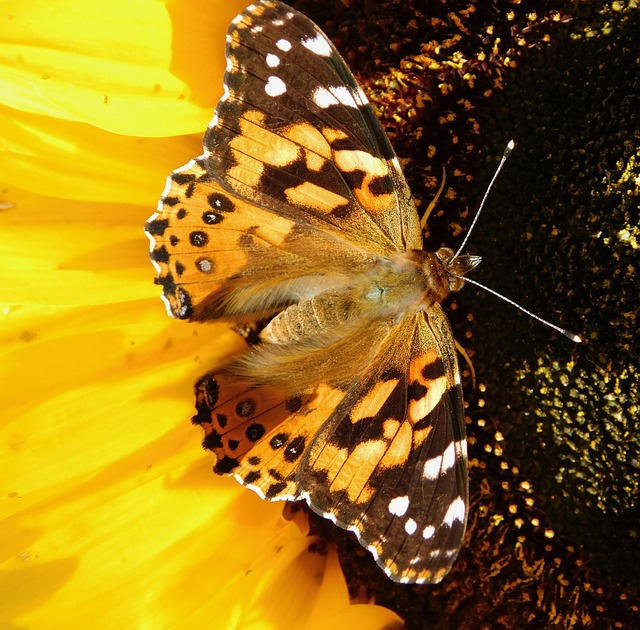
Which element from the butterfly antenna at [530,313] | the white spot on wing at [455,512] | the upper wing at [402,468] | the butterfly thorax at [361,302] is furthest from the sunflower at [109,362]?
the butterfly antenna at [530,313]

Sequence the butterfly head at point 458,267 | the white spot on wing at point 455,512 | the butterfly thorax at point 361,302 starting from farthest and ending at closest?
the butterfly thorax at point 361,302 < the butterfly head at point 458,267 < the white spot on wing at point 455,512

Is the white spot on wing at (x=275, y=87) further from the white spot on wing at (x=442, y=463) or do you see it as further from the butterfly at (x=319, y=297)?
the white spot on wing at (x=442, y=463)

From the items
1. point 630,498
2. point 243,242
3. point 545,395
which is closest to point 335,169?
point 243,242

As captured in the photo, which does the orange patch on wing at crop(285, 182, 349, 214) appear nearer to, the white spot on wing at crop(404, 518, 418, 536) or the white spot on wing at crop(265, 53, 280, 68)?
the white spot on wing at crop(265, 53, 280, 68)

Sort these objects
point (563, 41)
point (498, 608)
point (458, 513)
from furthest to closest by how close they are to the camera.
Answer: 1. point (498, 608)
2. point (563, 41)
3. point (458, 513)

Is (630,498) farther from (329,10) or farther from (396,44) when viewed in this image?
(329,10)

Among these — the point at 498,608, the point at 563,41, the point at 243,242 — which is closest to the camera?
the point at 563,41


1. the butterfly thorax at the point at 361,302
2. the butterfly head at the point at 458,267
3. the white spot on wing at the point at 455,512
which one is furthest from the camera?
the butterfly thorax at the point at 361,302

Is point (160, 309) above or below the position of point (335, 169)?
below
